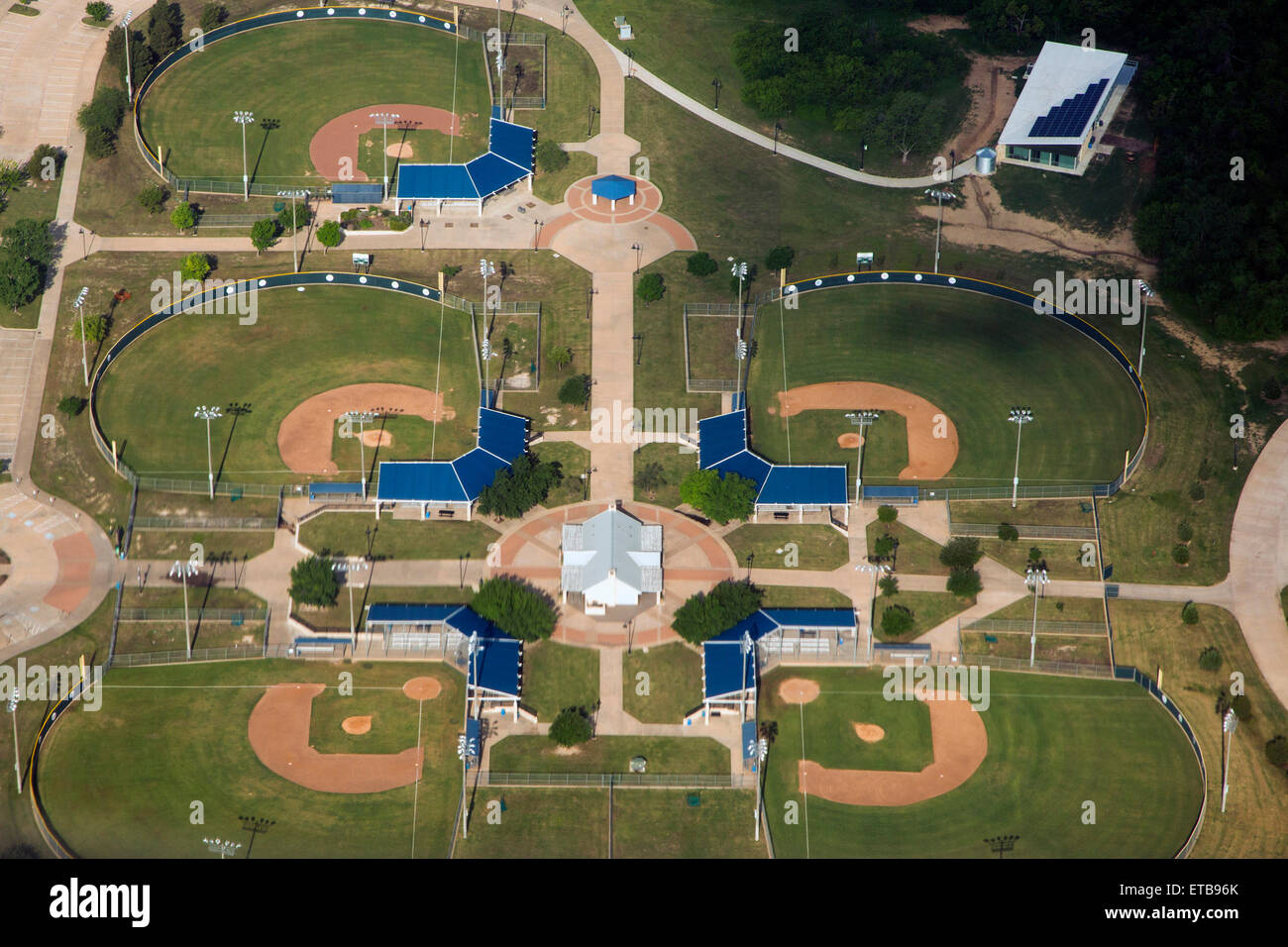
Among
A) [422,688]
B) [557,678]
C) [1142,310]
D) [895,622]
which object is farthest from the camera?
[1142,310]

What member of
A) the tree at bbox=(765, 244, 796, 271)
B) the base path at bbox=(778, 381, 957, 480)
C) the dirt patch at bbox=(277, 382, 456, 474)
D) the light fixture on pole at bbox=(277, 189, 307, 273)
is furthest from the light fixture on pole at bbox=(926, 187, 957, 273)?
the light fixture on pole at bbox=(277, 189, 307, 273)

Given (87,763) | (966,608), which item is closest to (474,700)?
(87,763)

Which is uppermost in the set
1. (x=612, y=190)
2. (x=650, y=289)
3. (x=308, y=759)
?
(x=612, y=190)

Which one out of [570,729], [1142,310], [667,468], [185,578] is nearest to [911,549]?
[667,468]

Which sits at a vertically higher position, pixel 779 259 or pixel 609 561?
pixel 779 259

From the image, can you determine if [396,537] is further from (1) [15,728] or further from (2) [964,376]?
(2) [964,376]

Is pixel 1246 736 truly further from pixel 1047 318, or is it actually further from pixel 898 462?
pixel 1047 318

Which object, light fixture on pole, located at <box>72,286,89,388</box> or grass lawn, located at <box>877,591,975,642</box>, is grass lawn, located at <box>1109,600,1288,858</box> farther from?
light fixture on pole, located at <box>72,286,89,388</box>

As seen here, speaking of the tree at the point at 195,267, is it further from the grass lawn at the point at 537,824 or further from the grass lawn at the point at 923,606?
the grass lawn at the point at 923,606
